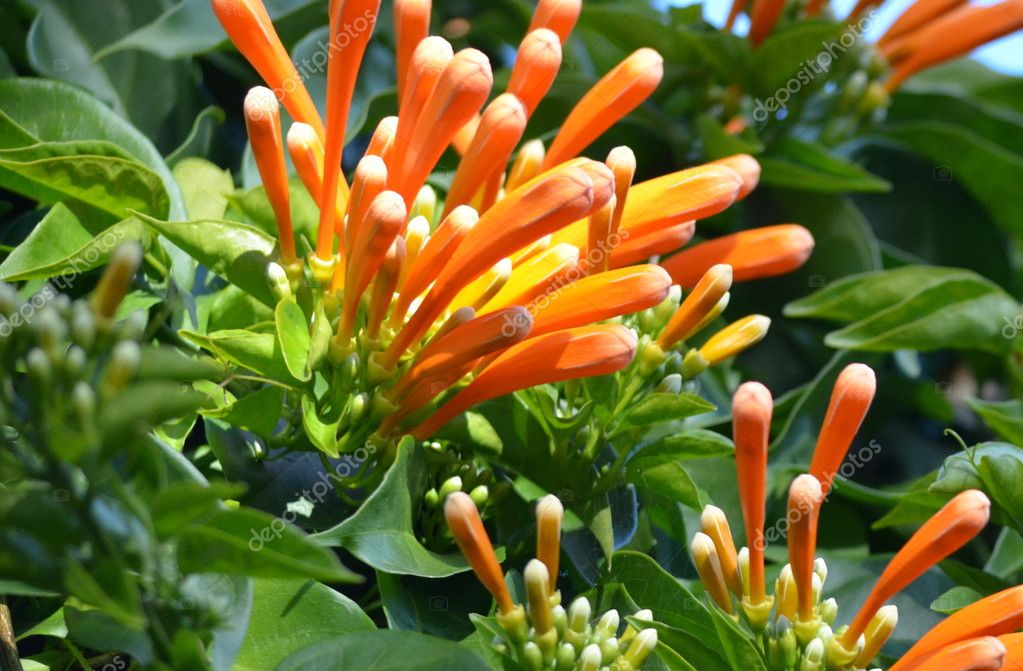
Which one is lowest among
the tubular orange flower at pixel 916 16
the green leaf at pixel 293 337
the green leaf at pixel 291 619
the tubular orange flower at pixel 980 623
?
the green leaf at pixel 291 619

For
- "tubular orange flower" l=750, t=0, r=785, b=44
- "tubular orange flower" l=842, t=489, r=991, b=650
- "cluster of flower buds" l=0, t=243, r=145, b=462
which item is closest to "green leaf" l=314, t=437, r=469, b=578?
"cluster of flower buds" l=0, t=243, r=145, b=462

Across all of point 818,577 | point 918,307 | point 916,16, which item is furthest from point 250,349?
point 916,16

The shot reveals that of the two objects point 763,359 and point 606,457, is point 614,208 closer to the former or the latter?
point 606,457

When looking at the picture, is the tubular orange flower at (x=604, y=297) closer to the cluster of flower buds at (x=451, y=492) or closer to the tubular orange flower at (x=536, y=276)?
the tubular orange flower at (x=536, y=276)

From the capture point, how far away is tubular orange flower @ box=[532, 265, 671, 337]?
3.37 ft

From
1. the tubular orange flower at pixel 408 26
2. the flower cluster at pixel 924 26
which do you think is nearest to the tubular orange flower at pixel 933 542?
the tubular orange flower at pixel 408 26

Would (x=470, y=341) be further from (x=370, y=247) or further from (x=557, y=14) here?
(x=557, y=14)

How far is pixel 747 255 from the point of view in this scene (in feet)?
4.23

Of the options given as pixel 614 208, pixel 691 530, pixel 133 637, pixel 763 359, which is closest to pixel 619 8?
pixel 763 359

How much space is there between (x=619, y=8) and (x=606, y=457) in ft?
2.60

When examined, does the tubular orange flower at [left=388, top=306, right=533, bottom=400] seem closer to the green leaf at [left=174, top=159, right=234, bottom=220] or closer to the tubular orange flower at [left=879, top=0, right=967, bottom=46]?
the green leaf at [left=174, top=159, right=234, bottom=220]

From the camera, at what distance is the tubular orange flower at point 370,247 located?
99 cm

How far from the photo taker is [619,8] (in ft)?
5.59

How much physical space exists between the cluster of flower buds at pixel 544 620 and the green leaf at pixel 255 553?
0.69ft
